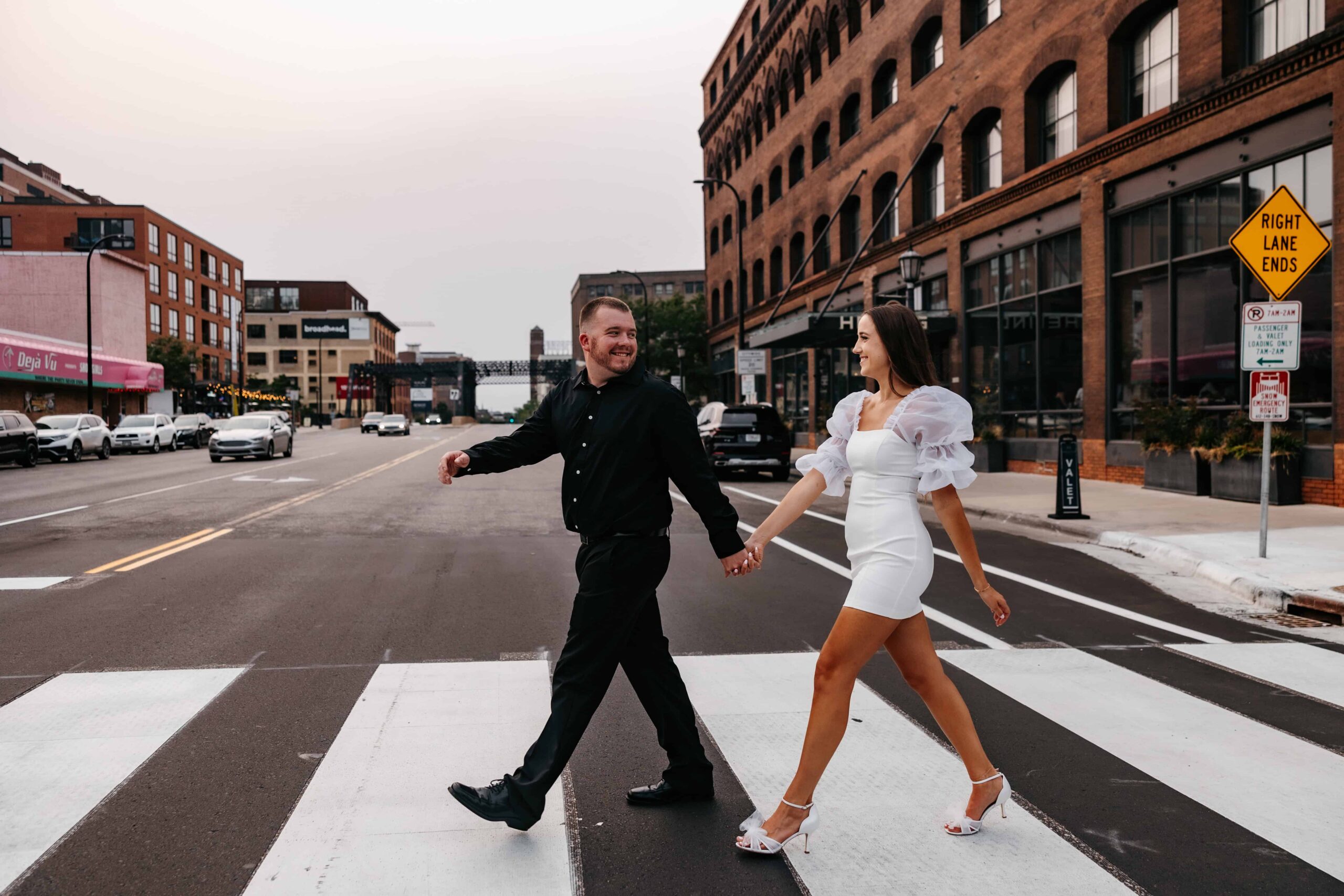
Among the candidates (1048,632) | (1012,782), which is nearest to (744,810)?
(1012,782)

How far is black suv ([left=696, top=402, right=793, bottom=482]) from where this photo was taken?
21.9 metres

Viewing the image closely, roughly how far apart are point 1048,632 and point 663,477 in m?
4.26

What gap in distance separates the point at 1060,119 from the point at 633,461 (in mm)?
20726

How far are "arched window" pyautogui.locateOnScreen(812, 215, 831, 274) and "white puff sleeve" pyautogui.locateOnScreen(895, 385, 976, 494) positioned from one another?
32.2m

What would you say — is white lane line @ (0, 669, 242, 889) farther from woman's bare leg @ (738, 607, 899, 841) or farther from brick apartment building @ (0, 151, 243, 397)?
brick apartment building @ (0, 151, 243, 397)

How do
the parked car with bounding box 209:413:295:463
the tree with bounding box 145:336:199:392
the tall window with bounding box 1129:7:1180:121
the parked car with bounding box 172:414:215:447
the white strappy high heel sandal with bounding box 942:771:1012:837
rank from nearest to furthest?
1. the white strappy high heel sandal with bounding box 942:771:1012:837
2. the tall window with bounding box 1129:7:1180:121
3. the parked car with bounding box 209:413:295:463
4. the parked car with bounding box 172:414:215:447
5. the tree with bounding box 145:336:199:392

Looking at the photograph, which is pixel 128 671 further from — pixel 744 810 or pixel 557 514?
pixel 557 514

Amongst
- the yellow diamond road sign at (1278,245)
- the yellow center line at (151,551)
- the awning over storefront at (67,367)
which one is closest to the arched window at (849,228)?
the yellow diamond road sign at (1278,245)

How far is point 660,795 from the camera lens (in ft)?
12.2

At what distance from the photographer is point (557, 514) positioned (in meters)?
14.6

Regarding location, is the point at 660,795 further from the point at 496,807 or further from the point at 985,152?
the point at 985,152

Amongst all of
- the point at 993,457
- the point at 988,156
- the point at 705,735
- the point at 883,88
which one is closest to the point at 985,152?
the point at 988,156

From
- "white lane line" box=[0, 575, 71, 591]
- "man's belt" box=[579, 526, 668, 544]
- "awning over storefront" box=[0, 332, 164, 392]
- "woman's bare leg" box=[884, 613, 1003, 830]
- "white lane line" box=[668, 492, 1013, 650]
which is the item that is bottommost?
"white lane line" box=[668, 492, 1013, 650]

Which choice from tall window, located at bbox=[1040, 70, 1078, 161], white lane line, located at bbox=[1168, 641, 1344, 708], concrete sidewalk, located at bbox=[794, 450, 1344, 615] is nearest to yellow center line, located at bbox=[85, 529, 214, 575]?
white lane line, located at bbox=[1168, 641, 1344, 708]
